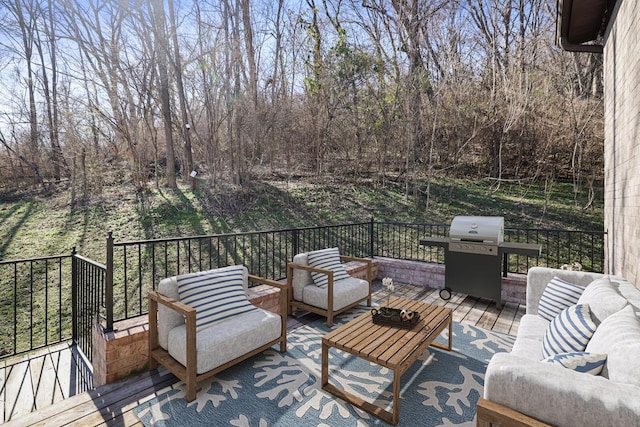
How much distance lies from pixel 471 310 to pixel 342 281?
1711mm

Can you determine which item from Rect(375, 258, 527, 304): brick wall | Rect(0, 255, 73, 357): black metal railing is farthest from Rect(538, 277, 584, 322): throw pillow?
Rect(0, 255, 73, 357): black metal railing

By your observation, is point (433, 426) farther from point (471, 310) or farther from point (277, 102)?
point (277, 102)

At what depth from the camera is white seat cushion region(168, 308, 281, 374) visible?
2.29 m

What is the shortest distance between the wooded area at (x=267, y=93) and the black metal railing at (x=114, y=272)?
2.45 metres

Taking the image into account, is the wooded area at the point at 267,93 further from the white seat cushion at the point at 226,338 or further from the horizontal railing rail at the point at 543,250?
the white seat cushion at the point at 226,338

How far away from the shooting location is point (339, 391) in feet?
7.54

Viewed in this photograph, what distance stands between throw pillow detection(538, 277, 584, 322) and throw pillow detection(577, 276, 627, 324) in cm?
26

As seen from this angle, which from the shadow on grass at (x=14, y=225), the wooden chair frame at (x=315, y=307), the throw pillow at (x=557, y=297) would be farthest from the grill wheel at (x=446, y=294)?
the shadow on grass at (x=14, y=225)

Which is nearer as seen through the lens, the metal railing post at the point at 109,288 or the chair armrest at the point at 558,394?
the chair armrest at the point at 558,394

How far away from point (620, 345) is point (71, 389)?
3.71m

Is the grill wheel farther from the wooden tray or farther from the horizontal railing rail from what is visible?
the wooden tray

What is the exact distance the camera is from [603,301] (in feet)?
6.79

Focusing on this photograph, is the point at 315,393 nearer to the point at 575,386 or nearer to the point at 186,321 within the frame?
the point at 186,321

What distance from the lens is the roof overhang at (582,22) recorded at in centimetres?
343
